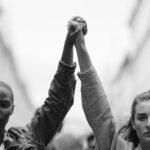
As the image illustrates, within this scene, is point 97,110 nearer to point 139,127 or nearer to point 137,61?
point 139,127

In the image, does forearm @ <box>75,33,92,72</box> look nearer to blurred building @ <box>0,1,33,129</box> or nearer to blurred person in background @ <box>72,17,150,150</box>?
blurred person in background @ <box>72,17,150,150</box>

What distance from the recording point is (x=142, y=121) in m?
3.25

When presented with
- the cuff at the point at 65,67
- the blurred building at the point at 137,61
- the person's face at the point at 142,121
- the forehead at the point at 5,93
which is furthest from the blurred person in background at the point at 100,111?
the blurred building at the point at 137,61

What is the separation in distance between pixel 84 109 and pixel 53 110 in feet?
0.66

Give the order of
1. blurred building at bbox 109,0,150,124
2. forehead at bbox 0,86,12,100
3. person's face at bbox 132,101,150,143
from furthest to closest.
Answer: blurred building at bbox 109,0,150,124
forehead at bbox 0,86,12,100
person's face at bbox 132,101,150,143

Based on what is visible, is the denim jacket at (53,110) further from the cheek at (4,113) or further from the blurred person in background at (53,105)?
the cheek at (4,113)

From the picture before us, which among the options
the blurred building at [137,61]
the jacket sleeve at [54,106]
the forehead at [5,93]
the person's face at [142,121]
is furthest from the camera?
the blurred building at [137,61]

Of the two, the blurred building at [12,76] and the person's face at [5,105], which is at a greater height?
the person's face at [5,105]

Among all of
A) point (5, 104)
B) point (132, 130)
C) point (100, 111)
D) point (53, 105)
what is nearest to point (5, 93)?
point (5, 104)

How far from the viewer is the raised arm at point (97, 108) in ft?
10.8

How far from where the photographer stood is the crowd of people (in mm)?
3273

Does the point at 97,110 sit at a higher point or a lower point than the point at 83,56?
lower

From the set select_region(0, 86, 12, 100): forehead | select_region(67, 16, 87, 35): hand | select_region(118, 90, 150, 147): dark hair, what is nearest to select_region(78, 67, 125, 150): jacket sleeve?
select_region(118, 90, 150, 147): dark hair

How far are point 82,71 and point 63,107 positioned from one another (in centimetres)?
27
